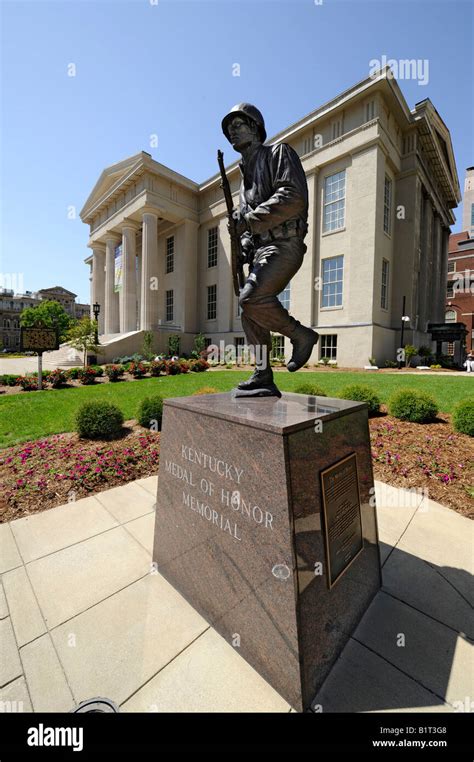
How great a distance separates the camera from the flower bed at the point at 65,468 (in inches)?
185

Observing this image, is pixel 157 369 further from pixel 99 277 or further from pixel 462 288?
pixel 462 288

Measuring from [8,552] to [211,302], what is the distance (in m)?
31.8

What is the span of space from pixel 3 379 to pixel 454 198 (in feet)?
158

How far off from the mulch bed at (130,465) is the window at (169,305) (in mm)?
29793

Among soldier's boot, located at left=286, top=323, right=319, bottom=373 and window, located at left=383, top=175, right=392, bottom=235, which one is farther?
window, located at left=383, top=175, right=392, bottom=235

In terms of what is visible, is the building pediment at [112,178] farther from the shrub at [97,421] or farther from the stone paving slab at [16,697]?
the stone paving slab at [16,697]

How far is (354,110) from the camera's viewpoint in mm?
21672

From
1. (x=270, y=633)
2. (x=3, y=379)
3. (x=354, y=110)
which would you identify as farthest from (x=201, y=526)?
(x=354, y=110)

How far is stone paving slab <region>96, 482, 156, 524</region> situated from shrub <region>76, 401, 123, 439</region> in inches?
86.3

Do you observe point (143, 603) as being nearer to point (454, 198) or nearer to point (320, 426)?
point (320, 426)

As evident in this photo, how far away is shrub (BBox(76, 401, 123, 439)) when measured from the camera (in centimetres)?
684

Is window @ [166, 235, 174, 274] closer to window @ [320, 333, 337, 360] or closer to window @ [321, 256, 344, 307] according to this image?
window @ [321, 256, 344, 307]

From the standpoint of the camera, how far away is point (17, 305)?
97750mm

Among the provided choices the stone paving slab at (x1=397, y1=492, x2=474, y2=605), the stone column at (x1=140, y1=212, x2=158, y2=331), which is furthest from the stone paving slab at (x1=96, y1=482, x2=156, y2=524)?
the stone column at (x1=140, y1=212, x2=158, y2=331)
